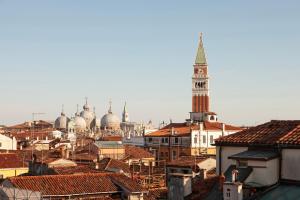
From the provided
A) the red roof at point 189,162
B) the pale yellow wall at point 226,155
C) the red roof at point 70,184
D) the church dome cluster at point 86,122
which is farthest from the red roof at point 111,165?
the church dome cluster at point 86,122

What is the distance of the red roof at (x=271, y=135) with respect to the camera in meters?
15.0

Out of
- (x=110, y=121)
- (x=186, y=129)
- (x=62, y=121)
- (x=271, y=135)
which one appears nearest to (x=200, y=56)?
(x=186, y=129)

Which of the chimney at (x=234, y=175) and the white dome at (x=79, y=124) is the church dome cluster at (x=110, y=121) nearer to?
the white dome at (x=79, y=124)

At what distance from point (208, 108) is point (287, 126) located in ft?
246

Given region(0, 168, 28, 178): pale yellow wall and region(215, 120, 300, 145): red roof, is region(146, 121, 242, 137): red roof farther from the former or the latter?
region(215, 120, 300, 145): red roof

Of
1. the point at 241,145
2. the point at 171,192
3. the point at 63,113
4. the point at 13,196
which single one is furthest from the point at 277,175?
the point at 63,113

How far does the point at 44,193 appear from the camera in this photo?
22078 mm

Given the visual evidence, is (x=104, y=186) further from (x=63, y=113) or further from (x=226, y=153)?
(x=63, y=113)

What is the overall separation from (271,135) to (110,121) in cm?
12474

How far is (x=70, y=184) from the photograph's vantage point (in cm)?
2325

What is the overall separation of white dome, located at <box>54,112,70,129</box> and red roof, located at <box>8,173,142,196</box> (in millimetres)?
111820

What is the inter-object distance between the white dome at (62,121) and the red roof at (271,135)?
119798 mm

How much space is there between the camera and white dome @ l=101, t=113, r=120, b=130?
139 m

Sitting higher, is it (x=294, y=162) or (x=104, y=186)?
(x=294, y=162)
